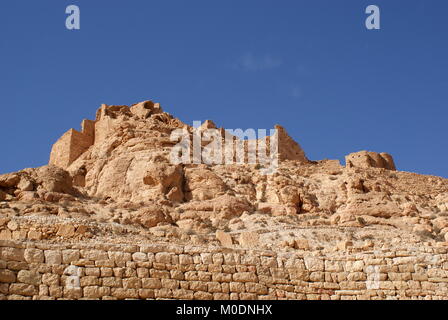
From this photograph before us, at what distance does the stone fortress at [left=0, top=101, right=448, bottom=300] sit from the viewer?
982cm

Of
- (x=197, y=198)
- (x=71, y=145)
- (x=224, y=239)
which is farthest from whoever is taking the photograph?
(x=71, y=145)

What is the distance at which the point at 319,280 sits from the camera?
36.0 feet

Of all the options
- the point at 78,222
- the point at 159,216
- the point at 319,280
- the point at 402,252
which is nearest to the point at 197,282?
the point at 319,280

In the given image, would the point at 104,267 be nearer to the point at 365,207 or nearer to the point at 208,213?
the point at 208,213

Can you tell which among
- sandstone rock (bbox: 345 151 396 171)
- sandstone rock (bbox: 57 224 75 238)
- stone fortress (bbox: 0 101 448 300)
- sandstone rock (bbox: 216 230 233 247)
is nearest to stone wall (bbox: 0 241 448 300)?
stone fortress (bbox: 0 101 448 300)

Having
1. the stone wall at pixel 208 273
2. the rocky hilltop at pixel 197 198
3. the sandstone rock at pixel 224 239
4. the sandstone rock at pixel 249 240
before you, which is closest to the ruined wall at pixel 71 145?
the rocky hilltop at pixel 197 198

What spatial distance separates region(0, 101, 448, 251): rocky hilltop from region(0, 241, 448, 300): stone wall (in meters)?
5.89

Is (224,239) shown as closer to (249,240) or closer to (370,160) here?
(249,240)

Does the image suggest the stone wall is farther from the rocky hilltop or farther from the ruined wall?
the ruined wall

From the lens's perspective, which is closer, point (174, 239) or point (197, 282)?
point (197, 282)

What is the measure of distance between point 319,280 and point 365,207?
15.5 metres

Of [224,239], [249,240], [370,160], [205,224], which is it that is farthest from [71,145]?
[249,240]

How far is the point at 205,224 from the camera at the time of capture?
23.1 metres

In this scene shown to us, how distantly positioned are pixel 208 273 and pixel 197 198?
15.4 m
